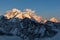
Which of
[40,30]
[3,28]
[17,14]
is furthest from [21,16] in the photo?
[40,30]

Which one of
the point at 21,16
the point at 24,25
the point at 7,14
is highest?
the point at 7,14

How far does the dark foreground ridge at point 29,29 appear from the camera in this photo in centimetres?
2642

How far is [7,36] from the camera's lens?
25391mm

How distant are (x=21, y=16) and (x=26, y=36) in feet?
Result: 17.6

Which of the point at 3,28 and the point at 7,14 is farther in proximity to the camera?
the point at 7,14

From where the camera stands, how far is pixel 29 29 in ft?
89.4

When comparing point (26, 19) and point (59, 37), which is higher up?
point (26, 19)

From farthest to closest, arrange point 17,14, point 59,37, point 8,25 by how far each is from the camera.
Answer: point 17,14 < point 8,25 < point 59,37

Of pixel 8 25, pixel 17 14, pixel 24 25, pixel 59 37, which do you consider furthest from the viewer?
pixel 17 14

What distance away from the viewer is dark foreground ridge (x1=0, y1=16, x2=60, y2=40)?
26.4 meters

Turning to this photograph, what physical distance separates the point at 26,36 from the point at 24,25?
189 centimetres

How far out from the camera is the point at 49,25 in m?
28.3

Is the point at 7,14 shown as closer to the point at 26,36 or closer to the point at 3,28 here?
the point at 3,28

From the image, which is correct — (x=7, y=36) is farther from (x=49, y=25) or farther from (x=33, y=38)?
(x=49, y=25)
